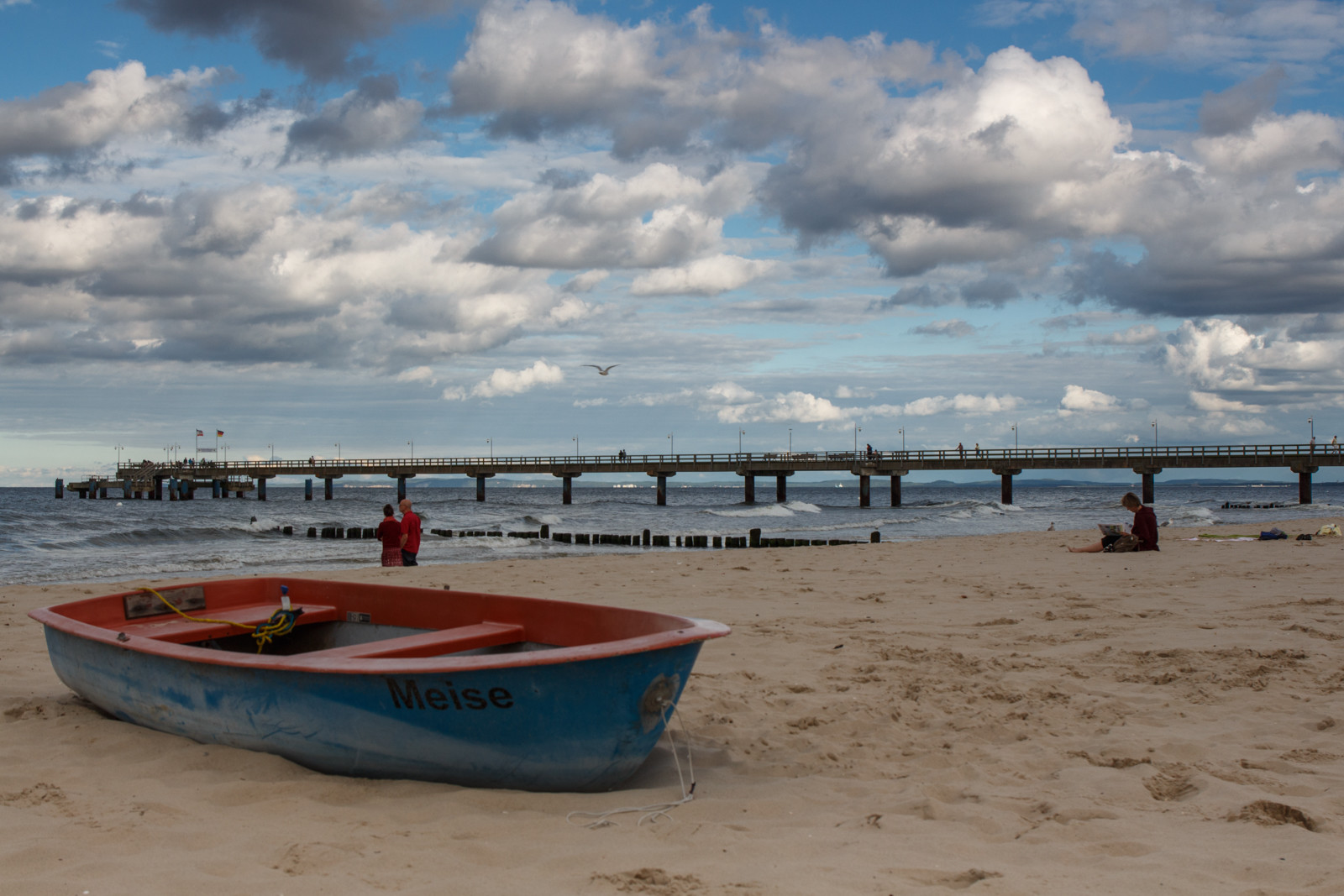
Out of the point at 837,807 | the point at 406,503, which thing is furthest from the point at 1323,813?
the point at 406,503

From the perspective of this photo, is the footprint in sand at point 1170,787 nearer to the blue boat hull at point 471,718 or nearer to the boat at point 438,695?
the boat at point 438,695

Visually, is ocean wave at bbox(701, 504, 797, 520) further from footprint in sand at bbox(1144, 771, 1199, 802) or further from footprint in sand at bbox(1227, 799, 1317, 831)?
footprint in sand at bbox(1227, 799, 1317, 831)

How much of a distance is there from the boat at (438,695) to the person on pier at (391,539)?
10312 mm

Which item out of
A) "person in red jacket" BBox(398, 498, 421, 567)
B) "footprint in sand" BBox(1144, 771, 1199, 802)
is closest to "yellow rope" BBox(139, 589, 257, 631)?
"footprint in sand" BBox(1144, 771, 1199, 802)

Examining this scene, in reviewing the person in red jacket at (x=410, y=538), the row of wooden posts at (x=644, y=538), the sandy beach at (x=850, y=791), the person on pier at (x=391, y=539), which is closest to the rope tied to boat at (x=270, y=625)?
the sandy beach at (x=850, y=791)

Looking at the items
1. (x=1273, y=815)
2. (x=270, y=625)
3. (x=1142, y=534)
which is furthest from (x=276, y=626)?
(x=1142, y=534)

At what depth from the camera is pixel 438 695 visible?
168 inches

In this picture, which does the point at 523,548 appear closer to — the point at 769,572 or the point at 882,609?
the point at 769,572

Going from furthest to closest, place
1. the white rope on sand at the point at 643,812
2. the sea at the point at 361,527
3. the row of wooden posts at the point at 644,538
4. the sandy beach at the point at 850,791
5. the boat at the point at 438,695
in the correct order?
1. the row of wooden posts at the point at 644,538
2. the sea at the point at 361,527
3. the boat at the point at 438,695
4. the white rope on sand at the point at 643,812
5. the sandy beach at the point at 850,791

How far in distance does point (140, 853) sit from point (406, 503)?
11076 millimetres

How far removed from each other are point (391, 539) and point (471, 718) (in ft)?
41.6

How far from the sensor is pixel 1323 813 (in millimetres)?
3826

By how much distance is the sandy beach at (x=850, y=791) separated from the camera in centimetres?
339

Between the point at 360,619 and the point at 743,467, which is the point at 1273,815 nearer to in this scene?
the point at 360,619
